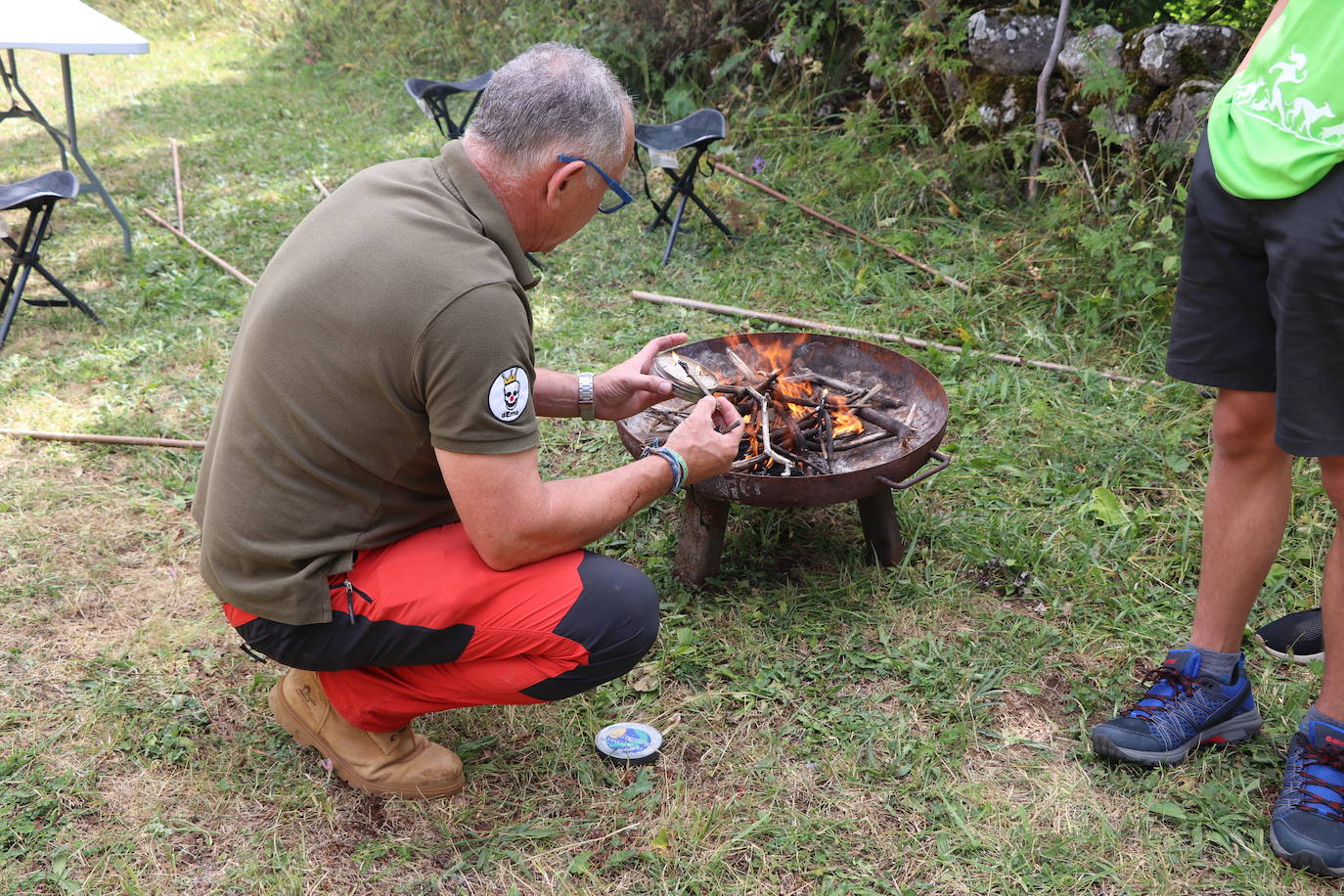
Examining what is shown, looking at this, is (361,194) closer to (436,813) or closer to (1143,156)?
(436,813)

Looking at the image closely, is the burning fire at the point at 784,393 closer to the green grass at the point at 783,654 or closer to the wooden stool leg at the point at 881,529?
the wooden stool leg at the point at 881,529

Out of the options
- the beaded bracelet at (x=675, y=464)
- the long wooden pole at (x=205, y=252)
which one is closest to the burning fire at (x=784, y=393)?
the beaded bracelet at (x=675, y=464)

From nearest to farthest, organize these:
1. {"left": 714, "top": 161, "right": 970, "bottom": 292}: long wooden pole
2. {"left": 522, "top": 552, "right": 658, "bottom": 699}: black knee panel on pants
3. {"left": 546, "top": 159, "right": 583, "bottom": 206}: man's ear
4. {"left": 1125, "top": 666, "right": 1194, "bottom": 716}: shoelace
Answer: {"left": 546, "top": 159, "right": 583, "bottom": 206}: man's ear < {"left": 522, "top": 552, "right": 658, "bottom": 699}: black knee panel on pants < {"left": 1125, "top": 666, "right": 1194, "bottom": 716}: shoelace < {"left": 714, "top": 161, "right": 970, "bottom": 292}: long wooden pole

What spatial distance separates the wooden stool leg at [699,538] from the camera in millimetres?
3154

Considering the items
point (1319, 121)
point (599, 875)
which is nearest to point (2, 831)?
point (599, 875)

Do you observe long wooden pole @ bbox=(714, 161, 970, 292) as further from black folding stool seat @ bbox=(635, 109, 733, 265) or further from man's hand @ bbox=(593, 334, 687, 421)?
man's hand @ bbox=(593, 334, 687, 421)

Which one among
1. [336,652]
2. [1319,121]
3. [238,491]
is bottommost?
[336,652]

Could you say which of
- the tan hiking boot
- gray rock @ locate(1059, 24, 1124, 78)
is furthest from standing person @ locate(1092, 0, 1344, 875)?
gray rock @ locate(1059, 24, 1124, 78)

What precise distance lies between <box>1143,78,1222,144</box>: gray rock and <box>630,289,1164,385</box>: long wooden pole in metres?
1.29

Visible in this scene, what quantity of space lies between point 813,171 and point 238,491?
484 centimetres

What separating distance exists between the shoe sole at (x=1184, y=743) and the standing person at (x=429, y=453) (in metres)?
1.22

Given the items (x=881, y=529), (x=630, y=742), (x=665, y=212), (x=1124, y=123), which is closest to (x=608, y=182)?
(x=630, y=742)

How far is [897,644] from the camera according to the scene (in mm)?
3039

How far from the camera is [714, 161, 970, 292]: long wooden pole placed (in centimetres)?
509
